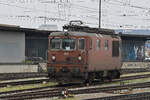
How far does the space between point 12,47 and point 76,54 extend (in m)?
17.7

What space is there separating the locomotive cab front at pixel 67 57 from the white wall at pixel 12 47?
1537cm

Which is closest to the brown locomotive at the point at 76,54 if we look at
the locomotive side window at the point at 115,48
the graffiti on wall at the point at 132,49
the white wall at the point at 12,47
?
the locomotive side window at the point at 115,48

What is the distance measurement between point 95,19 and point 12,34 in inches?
479

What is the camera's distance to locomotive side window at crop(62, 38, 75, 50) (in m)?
17.7

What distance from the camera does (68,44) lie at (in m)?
17.8

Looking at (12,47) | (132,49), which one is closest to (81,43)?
(12,47)

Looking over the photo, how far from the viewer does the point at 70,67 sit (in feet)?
56.7

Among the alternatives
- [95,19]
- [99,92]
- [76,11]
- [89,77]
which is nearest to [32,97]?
[99,92]

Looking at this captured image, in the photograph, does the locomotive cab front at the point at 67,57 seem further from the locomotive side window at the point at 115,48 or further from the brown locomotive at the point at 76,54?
the locomotive side window at the point at 115,48

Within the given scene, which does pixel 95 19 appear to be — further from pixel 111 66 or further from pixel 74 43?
pixel 74 43

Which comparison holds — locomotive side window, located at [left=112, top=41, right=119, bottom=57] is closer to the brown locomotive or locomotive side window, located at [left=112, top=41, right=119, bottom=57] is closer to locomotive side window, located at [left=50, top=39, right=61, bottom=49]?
the brown locomotive

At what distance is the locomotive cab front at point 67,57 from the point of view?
1723 cm

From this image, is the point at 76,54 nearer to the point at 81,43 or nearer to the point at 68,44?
the point at 81,43

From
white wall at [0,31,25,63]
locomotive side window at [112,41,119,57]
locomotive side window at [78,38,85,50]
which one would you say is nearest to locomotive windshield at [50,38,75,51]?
locomotive side window at [78,38,85,50]
